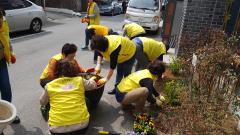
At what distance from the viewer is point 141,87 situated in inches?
180

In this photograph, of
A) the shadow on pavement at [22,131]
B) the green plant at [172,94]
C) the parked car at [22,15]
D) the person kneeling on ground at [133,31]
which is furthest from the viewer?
the parked car at [22,15]

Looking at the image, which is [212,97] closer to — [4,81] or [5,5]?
[4,81]

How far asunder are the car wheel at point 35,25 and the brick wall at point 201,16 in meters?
7.03

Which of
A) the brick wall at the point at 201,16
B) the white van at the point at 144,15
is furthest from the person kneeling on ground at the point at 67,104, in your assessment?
the white van at the point at 144,15

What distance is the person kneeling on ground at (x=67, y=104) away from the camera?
12.2 feet

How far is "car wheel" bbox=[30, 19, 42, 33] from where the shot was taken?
12.2m

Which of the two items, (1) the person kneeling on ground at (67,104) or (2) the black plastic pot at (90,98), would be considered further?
(2) the black plastic pot at (90,98)

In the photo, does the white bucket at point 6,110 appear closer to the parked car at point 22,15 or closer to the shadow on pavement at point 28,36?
the shadow on pavement at point 28,36

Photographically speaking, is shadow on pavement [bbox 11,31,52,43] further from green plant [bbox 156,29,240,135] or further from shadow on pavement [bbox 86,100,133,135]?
green plant [bbox 156,29,240,135]

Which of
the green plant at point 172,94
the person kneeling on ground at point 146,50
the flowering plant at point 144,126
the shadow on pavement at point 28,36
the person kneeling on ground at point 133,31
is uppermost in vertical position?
the person kneeling on ground at point 133,31

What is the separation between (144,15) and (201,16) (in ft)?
20.6

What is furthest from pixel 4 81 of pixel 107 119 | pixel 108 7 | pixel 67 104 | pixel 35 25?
pixel 108 7

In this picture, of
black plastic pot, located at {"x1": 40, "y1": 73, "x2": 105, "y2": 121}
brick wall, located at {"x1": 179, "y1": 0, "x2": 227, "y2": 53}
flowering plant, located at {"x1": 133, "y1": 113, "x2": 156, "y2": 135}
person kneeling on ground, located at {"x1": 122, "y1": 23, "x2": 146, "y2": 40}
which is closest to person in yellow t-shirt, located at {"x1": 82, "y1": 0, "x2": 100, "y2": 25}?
person kneeling on ground, located at {"x1": 122, "y1": 23, "x2": 146, "y2": 40}

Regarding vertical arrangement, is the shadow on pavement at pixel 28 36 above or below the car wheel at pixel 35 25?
below
